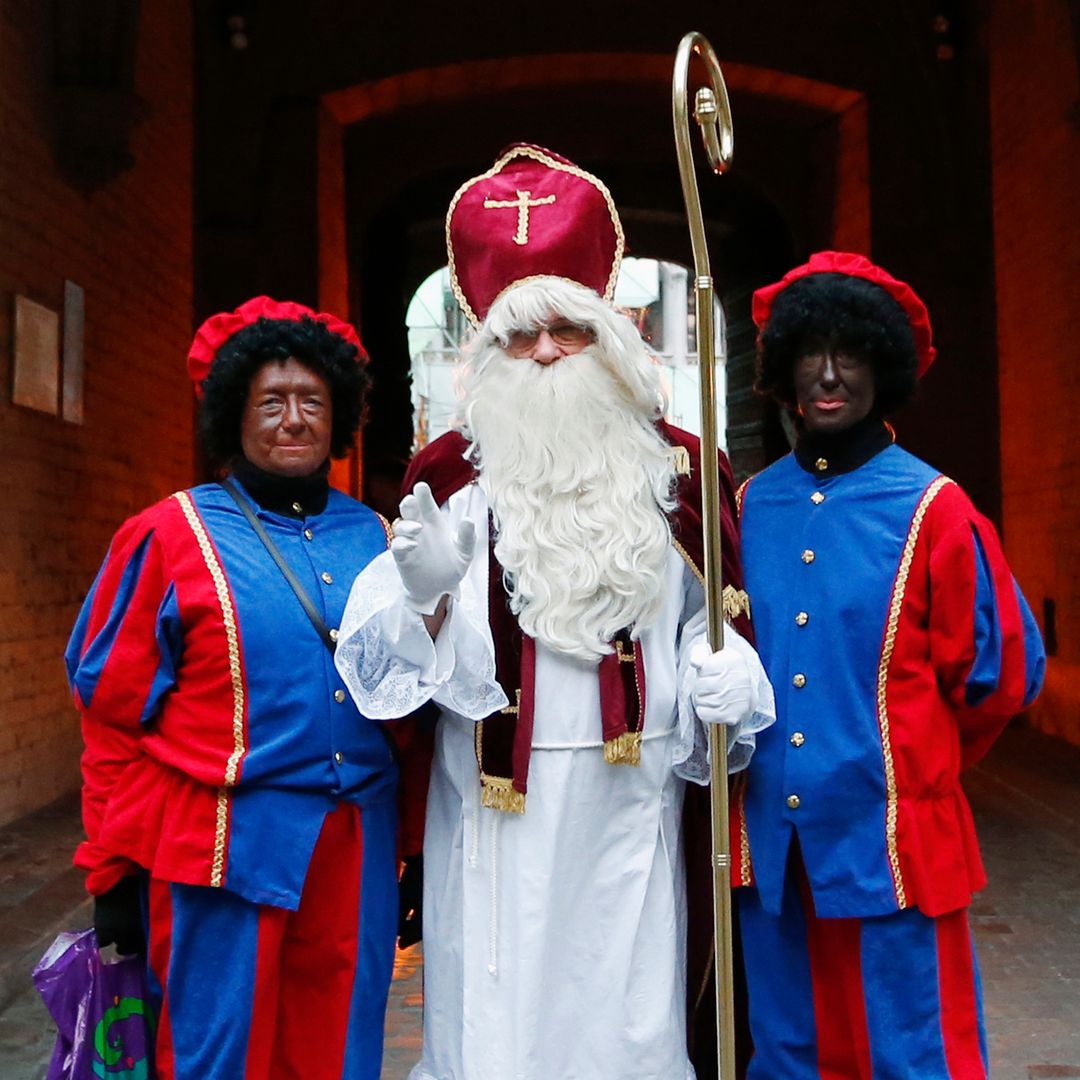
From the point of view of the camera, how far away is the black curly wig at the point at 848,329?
283cm

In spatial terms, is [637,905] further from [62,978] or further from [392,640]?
[62,978]

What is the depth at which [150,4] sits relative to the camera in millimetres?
8578

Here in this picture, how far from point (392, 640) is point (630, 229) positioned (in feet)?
43.9

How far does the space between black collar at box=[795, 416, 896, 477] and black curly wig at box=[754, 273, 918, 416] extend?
0.30ft

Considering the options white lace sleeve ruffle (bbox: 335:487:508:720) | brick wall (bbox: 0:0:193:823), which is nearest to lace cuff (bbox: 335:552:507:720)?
white lace sleeve ruffle (bbox: 335:487:508:720)

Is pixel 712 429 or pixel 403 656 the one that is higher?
pixel 712 429

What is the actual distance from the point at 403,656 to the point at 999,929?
346 centimetres

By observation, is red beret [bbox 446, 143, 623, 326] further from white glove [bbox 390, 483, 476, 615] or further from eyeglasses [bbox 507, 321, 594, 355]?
white glove [bbox 390, 483, 476, 615]

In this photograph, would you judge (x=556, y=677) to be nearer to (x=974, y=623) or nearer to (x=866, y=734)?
(x=866, y=734)

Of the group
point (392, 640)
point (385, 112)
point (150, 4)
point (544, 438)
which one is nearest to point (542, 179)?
point (544, 438)

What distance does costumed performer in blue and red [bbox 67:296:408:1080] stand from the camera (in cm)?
261

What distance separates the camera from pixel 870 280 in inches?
114

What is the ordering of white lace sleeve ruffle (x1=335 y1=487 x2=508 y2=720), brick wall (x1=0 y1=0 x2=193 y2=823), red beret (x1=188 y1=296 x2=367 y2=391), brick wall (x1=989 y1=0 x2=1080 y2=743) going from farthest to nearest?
brick wall (x1=989 y1=0 x2=1080 y2=743) < brick wall (x1=0 y1=0 x2=193 y2=823) < red beret (x1=188 y1=296 x2=367 y2=391) < white lace sleeve ruffle (x1=335 y1=487 x2=508 y2=720)

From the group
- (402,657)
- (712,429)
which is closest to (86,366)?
(402,657)
